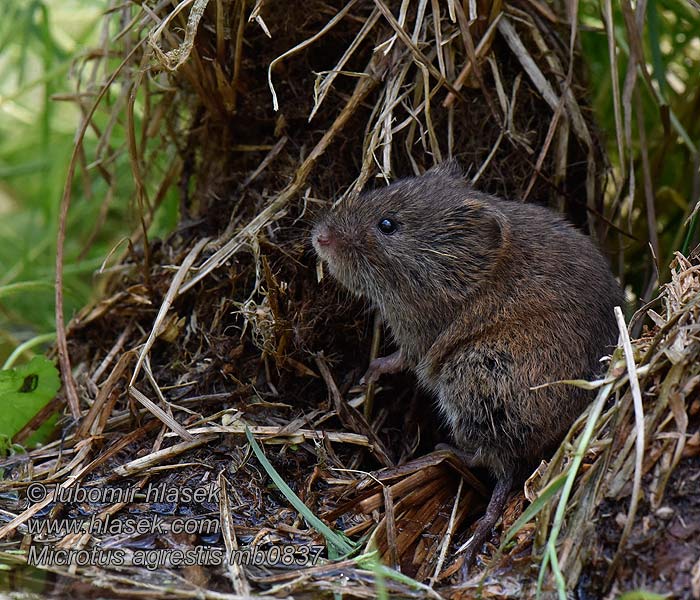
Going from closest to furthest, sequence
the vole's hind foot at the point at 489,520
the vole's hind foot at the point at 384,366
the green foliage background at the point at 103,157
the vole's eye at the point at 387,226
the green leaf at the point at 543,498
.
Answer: the green leaf at the point at 543,498 → the vole's hind foot at the point at 489,520 → the vole's eye at the point at 387,226 → the vole's hind foot at the point at 384,366 → the green foliage background at the point at 103,157

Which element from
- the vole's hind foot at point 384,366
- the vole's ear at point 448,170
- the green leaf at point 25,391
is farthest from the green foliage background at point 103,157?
the vole's hind foot at point 384,366

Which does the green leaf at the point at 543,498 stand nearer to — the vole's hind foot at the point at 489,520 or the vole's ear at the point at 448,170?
the vole's hind foot at the point at 489,520

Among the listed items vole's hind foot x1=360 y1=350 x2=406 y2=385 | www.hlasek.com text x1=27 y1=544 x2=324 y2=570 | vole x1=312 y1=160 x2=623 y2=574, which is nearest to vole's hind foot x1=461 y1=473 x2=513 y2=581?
vole x1=312 y1=160 x2=623 y2=574

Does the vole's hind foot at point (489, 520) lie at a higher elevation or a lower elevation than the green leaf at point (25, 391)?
lower

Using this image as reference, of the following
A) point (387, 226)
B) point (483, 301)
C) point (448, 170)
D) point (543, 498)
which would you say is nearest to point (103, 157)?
point (387, 226)

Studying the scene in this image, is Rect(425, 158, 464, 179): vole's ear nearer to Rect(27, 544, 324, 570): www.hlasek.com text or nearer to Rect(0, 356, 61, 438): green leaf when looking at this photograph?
Rect(27, 544, 324, 570): www.hlasek.com text

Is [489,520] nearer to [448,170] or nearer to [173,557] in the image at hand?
[173,557]

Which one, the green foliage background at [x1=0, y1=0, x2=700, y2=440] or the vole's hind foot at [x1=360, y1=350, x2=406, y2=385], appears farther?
the green foliage background at [x1=0, y1=0, x2=700, y2=440]
